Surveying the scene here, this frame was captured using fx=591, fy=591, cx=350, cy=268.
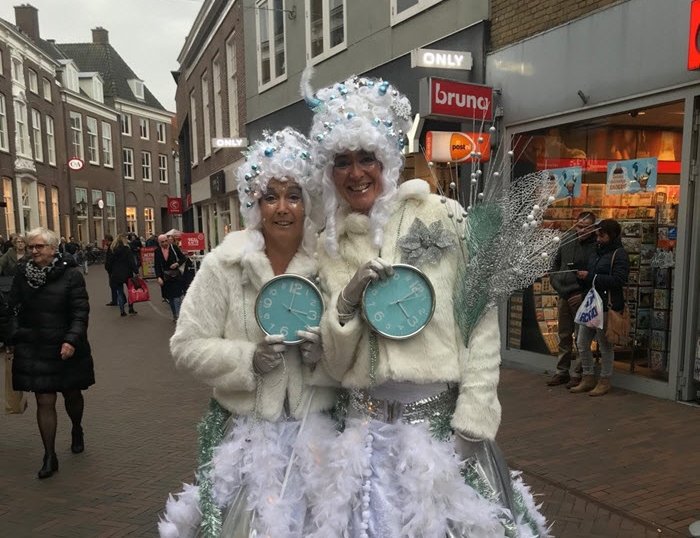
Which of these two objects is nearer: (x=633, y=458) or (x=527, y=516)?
(x=527, y=516)

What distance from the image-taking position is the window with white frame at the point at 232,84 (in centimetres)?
1684

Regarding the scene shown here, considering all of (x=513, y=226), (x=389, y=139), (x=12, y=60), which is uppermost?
(x=12, y=60)

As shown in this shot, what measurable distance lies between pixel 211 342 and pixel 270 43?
12594 millimetres

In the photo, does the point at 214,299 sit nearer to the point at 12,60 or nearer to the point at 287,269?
the point at 287,269

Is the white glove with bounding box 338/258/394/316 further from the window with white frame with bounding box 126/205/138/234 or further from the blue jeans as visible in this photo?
the window with white frame with bounding box 126/205/138/234

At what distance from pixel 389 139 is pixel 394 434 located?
103 centimetres

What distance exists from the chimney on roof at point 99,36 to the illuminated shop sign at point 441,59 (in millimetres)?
44749

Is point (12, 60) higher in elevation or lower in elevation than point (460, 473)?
higher

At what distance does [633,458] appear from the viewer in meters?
4.20

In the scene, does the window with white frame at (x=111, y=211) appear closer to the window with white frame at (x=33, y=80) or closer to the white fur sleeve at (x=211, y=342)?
the window with white frame at (x=33, y=80)

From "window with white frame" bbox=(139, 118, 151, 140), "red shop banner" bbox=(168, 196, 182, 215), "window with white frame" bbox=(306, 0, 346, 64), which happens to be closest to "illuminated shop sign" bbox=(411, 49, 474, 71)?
"window with white frame" bbox=(306, 0, 346, 64)

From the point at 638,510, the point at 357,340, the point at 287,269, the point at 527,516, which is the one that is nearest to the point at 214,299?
the point at 287,269

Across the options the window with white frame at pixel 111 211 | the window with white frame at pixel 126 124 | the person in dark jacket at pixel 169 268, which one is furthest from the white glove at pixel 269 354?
the window with white frame at pixel 126 124

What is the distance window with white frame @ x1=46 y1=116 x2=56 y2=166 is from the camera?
31.8 metres
